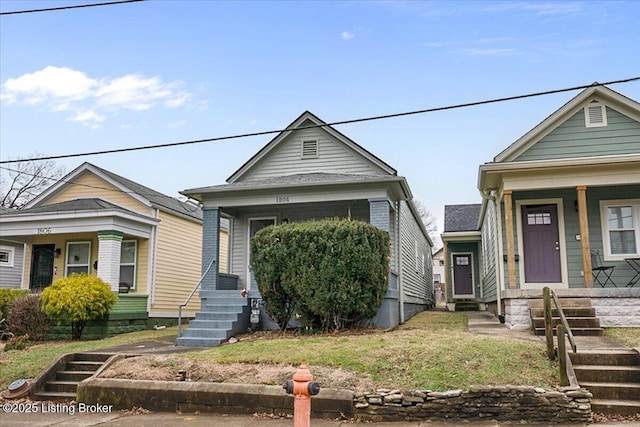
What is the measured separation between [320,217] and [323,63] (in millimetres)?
4295

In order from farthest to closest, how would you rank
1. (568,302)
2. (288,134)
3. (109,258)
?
(288,134)
(109,258)
(568,302)

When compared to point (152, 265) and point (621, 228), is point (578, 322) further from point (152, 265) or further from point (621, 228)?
point (152, 265)

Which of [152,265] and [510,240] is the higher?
[510,240]

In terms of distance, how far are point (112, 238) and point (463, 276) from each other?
15.9 metres

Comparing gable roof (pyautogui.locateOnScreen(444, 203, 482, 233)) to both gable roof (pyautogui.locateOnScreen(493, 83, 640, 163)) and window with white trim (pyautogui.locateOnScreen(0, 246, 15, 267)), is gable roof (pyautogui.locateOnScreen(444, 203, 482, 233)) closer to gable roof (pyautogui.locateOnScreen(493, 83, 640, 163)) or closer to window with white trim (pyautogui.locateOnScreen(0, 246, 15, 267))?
gable roof (pyautogui.locateOnScreen(493, 83, 640, 163))

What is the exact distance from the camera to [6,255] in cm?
2227

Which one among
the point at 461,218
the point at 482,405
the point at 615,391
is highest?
the point at 461,218

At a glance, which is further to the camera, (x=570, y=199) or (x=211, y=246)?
(x=211, y=246)

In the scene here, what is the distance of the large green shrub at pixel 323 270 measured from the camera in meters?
10.8

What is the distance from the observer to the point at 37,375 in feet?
29.7

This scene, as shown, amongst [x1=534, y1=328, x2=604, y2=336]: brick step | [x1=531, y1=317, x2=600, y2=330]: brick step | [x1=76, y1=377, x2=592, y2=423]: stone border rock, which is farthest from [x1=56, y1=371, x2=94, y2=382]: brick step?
[x1=534, y1=328, x2=604, y2=336]: brick step

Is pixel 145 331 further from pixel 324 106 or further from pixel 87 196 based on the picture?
pixel 324 106

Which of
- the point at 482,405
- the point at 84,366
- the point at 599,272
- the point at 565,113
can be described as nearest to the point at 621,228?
the point at 599,272

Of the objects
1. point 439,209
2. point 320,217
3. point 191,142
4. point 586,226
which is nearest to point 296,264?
point 191,142
